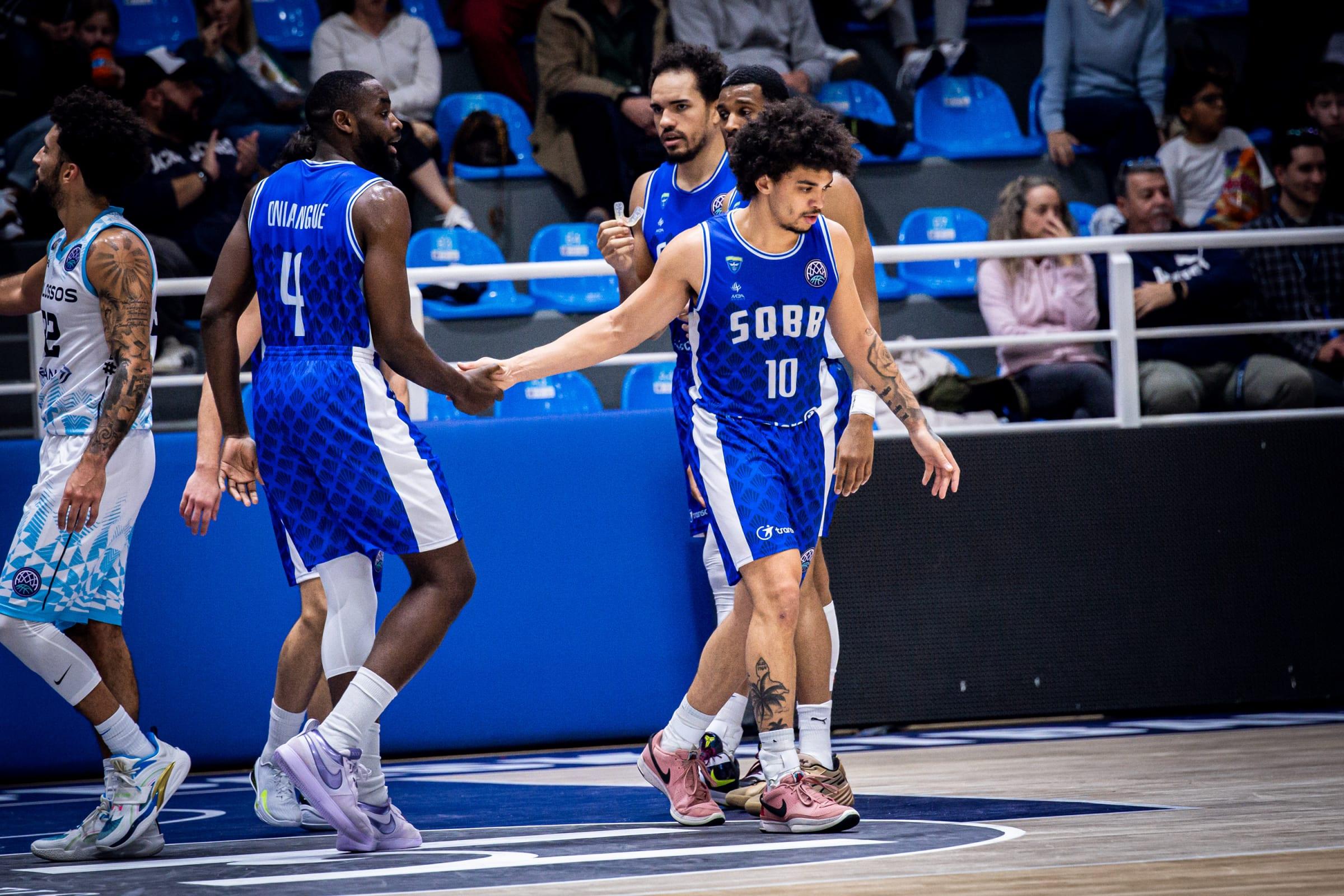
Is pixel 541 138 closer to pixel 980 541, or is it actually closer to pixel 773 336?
pixel 980 541

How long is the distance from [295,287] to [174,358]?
9.60 ft

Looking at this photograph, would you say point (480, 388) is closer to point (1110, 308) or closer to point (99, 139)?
point (99, 139)

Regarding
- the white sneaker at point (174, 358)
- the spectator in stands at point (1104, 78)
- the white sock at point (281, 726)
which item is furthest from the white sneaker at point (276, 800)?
the spectator in stands at point (1104, 78)

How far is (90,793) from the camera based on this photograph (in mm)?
5438

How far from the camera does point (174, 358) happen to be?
20.8 feet

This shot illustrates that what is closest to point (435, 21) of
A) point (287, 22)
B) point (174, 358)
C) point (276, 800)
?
point (287, 22)

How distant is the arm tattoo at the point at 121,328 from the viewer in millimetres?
3967

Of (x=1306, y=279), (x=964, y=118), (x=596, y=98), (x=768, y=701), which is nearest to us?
(x=768, y=701)

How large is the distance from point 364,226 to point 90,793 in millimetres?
2863

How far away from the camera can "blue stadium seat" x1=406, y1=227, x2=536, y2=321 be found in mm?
7535

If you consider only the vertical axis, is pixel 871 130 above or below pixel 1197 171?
above

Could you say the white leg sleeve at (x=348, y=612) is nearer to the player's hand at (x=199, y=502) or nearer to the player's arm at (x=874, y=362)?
the player's hand at (x=199, y=502)

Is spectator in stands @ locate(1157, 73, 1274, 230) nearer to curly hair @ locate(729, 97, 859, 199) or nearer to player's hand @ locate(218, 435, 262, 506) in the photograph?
curly hair @ locate(729, 97, 859, 199)

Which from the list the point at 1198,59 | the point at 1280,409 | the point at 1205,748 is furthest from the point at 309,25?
the point at 1205,748
